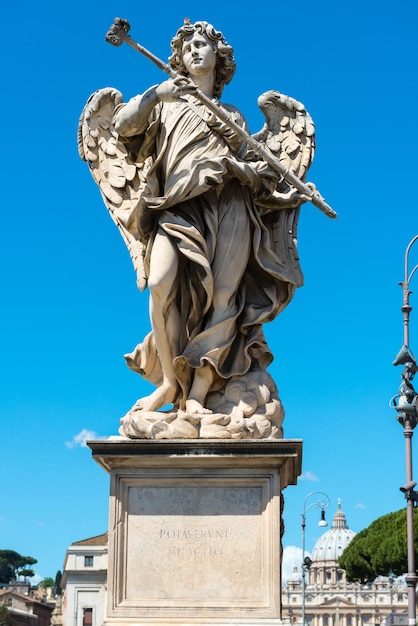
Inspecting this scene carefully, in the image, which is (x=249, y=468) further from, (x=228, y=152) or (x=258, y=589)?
(x=228, y=152)

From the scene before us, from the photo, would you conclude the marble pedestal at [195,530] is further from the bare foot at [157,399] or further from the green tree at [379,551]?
the green tree at [379,551]

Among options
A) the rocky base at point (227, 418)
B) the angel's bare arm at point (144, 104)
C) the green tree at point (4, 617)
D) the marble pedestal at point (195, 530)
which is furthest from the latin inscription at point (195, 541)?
the green tree at point (4, 617)

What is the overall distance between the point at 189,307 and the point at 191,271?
0.32 metres

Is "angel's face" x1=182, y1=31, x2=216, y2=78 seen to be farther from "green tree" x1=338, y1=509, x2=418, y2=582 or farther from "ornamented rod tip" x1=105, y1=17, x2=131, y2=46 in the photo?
"green tree" x1=338, y1=509, x2=418, y2=582

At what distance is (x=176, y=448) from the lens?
9.64 metres

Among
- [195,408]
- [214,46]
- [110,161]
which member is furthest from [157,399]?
[214,46]

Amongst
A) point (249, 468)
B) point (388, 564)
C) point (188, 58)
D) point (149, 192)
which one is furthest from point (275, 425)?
point (388, 564)

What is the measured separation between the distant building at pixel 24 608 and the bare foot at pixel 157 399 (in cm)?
13183

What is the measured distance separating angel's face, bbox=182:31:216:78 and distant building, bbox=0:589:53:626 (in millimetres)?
132162

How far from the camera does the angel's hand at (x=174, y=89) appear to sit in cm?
1000

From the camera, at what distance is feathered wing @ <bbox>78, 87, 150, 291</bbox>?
11102 mm

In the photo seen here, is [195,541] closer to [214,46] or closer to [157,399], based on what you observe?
[157,399]

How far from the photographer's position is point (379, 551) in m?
74.2

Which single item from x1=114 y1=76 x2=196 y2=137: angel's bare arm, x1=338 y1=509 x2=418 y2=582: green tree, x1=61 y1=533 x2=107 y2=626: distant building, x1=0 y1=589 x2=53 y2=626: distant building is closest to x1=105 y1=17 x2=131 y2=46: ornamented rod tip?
x1=114 y1=76 x2=196 y2=137: angel's bare arm
